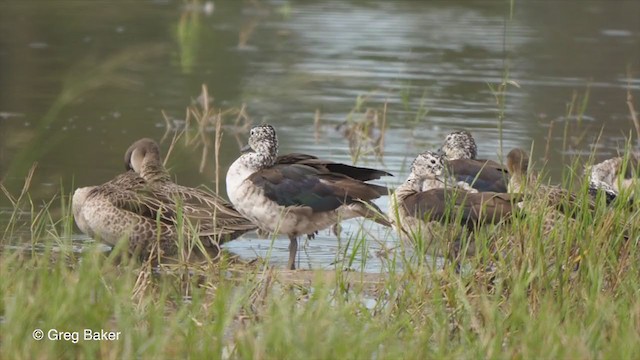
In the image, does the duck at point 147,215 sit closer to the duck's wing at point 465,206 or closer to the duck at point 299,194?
the duck at point 299,194

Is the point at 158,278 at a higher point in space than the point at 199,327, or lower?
lower

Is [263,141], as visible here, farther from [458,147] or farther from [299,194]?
[458,147]

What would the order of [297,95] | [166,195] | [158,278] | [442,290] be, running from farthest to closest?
1. [297,95]
2. [166,195]
3. [158,278]
4. [442,290]

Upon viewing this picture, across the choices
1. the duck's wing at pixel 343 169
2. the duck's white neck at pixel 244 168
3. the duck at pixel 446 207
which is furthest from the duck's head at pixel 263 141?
the duck at pixel 446 207

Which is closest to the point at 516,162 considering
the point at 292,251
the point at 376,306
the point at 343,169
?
the point at 343,169

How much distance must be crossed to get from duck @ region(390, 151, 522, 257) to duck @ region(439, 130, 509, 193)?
22 centimetres

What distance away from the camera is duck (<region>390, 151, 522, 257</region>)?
7.05m

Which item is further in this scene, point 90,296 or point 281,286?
point 281,286

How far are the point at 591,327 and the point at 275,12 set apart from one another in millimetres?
15212

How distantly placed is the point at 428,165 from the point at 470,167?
0.54 m

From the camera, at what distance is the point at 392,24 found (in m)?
19.1

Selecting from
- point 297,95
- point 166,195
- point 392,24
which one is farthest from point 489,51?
point 166,195

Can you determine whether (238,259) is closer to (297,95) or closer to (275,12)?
(297,95)

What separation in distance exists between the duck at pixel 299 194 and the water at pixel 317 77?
0.78 ft
